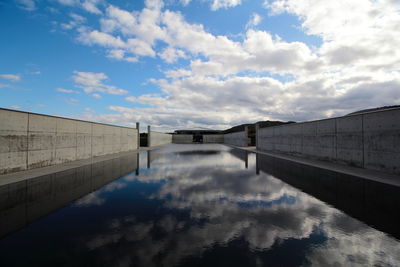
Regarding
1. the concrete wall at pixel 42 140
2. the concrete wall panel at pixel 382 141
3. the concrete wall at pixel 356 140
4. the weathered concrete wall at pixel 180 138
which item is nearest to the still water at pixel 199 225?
the concrete wall panel at pixel 382 141

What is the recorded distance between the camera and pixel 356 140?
1321 centimetres

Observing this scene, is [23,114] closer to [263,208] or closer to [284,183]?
[263,208]

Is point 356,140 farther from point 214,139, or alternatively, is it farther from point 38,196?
point 214,139

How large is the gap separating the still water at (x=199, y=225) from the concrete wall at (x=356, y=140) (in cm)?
408

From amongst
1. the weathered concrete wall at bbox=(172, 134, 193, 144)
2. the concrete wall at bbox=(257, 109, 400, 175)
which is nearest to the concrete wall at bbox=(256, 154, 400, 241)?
the concrete wall at bbox=(257, 109, 400, 175)

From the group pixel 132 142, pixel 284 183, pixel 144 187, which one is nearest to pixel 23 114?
pixel 144 187

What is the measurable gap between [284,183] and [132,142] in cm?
3011

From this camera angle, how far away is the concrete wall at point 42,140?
11312 mm

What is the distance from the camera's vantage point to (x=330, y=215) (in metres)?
5.51

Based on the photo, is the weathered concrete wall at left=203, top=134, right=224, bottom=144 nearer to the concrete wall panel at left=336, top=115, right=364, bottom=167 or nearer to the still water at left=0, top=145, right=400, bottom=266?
the concrete wall panel at left=336, top=115, right=364, bottom=167

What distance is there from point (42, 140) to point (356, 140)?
2260cm

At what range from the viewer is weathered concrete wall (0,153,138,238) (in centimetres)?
523

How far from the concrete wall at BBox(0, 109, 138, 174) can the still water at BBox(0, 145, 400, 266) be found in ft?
15.1

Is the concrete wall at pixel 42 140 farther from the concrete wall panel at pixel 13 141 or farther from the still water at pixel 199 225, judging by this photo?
the still water at pixel 199 225
